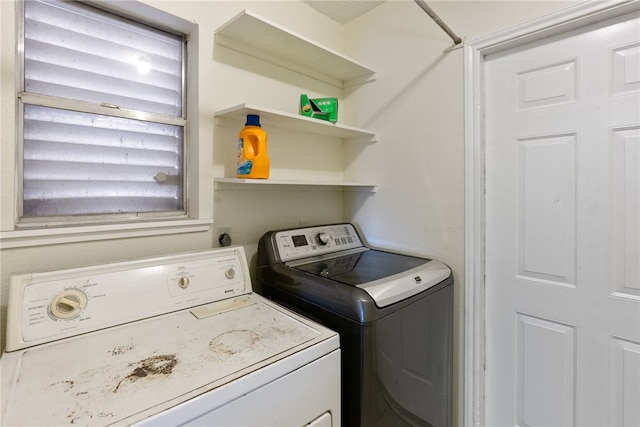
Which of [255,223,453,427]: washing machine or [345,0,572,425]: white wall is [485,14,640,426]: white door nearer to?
[345,0,572,425]: white wall

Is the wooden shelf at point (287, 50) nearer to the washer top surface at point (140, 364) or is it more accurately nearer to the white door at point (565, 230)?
A: the white door at point (565, 230)

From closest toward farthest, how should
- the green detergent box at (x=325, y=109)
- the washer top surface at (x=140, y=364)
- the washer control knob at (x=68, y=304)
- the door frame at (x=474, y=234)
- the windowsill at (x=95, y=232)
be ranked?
1. the washer top surface at (x=140, y=364)
2. the washer control knob at (x=68, y=304)
3. the windowsill at (x=95, y=232)
4. the door frame at (x=474, y=234)
5. the green detergent box at (x=325, y=109)

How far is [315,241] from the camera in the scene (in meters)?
1.75

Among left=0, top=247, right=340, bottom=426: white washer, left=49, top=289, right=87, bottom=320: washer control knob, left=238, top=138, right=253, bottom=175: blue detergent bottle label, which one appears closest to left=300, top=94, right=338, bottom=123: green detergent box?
left=238, top=138, right=253, bottom=175: blue detergent bottle label

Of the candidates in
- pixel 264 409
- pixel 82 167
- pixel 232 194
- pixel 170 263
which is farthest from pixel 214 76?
pixel 264 409

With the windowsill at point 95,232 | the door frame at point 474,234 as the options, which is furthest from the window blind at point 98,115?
the door frame at point 474,234

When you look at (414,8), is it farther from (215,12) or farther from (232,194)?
(232,194)

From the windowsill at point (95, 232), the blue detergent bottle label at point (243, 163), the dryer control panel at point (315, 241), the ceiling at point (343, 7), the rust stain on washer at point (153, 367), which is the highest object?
the ceiling at point (343, 7)

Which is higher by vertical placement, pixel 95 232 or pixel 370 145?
pixel 370 145

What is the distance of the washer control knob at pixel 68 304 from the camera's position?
0.99 m

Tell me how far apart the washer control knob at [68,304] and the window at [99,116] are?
40 centimetres

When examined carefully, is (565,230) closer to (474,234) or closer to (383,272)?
(474,234)

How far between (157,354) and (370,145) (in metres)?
1.60

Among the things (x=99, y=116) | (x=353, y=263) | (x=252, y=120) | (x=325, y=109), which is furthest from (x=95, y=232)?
(x=325, y=109)
